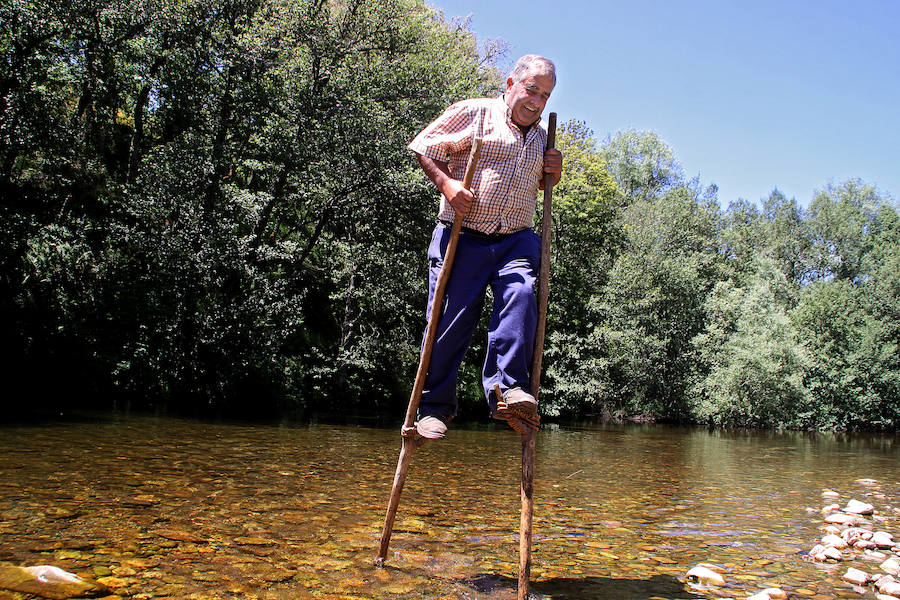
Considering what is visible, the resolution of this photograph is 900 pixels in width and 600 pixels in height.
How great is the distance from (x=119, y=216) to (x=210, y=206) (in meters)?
2.28

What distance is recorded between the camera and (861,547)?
4379 millimetres

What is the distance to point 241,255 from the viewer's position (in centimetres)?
1639

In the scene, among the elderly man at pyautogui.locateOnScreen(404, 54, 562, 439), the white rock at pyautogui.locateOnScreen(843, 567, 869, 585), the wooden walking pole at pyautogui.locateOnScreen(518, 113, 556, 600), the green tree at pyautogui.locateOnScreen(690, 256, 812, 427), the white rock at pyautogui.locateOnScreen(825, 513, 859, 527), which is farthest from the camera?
the green tree at pyautogui.locateOnScreen(690, 256, 812, 427)

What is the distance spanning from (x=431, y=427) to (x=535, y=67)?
2332 millimetres

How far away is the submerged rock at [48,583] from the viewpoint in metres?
2.55

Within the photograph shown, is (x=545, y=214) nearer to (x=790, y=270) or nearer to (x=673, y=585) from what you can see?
(x=673, y=585)

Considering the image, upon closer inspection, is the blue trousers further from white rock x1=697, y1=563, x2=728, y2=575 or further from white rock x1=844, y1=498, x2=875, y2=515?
white rock x1=844, y1=498, x2=875, y2=515

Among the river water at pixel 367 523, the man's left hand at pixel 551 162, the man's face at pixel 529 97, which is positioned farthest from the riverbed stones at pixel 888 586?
the man's face at pixel 529 97

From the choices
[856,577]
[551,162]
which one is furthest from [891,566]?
[551,162]

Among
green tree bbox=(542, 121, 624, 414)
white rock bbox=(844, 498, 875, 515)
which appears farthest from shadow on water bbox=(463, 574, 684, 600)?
green tree bbox=(542, 121, 624, 414)

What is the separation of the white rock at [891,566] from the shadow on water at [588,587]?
138cm

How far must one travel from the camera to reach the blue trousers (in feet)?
12.1

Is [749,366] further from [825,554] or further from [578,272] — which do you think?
[825,554]

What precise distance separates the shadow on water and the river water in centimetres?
2
